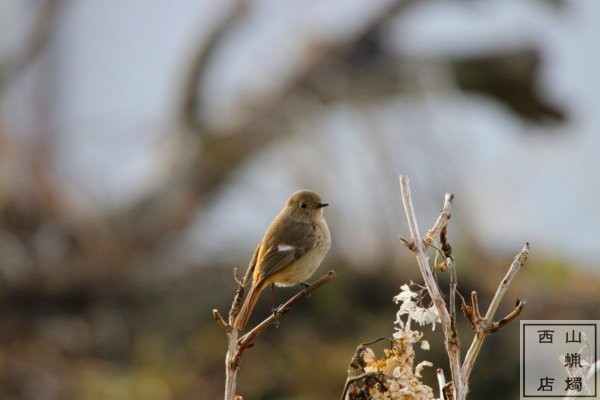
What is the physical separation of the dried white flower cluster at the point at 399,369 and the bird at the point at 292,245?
0.29m

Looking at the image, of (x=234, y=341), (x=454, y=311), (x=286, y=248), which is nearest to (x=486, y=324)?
(x=454, y=311)

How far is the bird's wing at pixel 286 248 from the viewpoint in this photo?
1558mm

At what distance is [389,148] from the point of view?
6.03 meters

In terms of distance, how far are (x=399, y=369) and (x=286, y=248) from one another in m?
0.47

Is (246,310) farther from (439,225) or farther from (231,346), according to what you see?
(439,225)

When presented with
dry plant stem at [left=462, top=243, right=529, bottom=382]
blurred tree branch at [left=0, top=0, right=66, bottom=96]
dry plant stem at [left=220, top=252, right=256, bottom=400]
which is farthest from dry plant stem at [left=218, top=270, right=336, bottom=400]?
blurred tree branch at [left=0, top=0, right=66, bottom=96]

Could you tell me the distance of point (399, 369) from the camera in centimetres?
117

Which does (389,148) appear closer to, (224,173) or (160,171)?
(224,173)

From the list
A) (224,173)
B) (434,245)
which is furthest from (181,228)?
(434,245)

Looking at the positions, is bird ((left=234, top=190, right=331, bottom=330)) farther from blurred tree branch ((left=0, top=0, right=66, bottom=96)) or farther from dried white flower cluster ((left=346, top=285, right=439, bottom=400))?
blurred tree branch ((left=0, top=0, right=66, bottom=96))

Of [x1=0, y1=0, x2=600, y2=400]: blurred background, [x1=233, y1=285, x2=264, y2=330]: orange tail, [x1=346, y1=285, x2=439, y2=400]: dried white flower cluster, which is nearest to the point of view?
[x1=346, y1=285, x2=439, y2=400]: dried white flower cluster

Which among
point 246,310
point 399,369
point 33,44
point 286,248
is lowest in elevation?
point 399,369

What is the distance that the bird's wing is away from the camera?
5.11 feet

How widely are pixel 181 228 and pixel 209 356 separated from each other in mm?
1488
